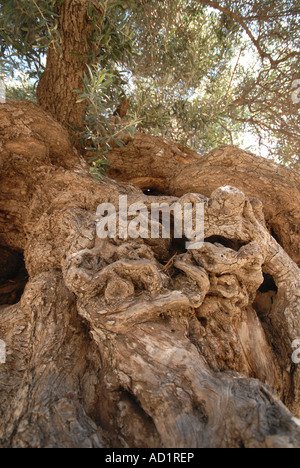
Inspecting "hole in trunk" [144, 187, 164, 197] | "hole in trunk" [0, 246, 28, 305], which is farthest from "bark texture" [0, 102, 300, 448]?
"hole in trunk" [144, 187, 164, 197]

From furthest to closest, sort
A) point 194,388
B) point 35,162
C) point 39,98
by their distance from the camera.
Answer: point 39,98, point 35,162, point 194,388

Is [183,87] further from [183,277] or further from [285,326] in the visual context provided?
[285,326]

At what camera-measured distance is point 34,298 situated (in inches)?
94.3

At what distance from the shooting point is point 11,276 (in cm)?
376

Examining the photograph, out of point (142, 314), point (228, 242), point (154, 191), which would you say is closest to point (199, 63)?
point (154, 191)

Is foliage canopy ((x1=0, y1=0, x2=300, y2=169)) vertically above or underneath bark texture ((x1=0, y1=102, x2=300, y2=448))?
above

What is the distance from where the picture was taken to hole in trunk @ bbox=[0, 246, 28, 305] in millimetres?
3532

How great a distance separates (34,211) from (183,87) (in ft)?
10.6

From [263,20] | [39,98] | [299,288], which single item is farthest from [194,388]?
[263,20]

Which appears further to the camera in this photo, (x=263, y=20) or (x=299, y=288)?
(x=263, y=20)

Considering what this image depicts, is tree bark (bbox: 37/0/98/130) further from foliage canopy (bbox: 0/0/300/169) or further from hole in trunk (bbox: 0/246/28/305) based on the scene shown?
hole in trunk (bbox: 0/246/28/305)

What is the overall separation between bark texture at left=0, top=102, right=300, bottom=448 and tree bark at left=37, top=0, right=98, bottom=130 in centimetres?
44

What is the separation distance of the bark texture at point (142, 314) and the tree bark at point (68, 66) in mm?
437
